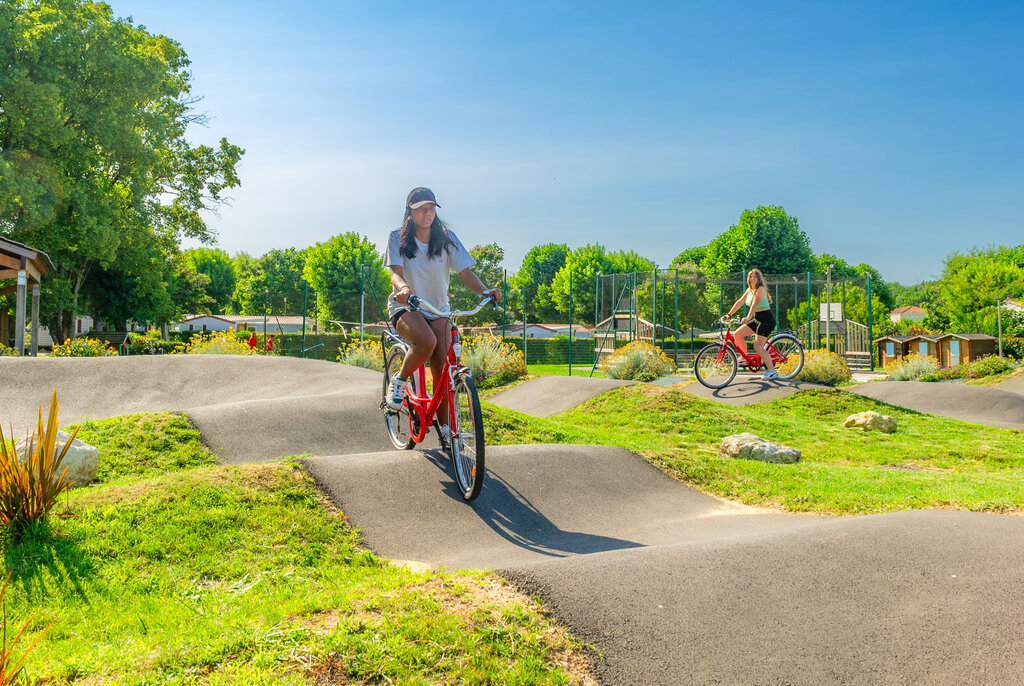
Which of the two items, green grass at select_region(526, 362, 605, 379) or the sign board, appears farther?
the sign board

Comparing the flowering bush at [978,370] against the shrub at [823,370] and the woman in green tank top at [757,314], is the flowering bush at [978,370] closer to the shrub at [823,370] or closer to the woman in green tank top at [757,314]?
the shrub at [823,370]

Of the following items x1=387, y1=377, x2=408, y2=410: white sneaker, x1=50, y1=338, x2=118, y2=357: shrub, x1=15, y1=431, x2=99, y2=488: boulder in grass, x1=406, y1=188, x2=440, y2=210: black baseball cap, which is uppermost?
x1=406, y1=188, x2=440, y2=210: black baseball cap

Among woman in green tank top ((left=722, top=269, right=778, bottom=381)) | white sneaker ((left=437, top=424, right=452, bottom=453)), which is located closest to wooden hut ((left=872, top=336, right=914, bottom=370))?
woman in green tank top ((left=722, top=269, right=778, bottom=381))

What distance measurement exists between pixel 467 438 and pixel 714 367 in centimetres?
1293

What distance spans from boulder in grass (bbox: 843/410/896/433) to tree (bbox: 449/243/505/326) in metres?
28.8

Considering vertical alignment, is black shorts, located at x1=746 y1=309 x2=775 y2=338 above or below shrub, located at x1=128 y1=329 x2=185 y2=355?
above

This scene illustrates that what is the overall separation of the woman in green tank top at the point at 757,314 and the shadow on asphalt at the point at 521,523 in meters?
7.93

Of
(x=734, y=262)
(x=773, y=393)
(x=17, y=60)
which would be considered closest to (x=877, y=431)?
(x=773, y=393)

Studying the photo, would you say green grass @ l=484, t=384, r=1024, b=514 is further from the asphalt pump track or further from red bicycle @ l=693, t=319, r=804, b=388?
red bicycle @ l=693, t=319, r=804, b=388

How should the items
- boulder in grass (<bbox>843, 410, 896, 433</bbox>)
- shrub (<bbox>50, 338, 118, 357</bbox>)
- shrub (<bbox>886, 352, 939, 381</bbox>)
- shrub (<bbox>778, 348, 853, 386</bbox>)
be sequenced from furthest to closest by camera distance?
shrub (<bbox>886, 352, 939, 381</bbox>)
shrub (<bbox>778, 348, 853, 386</bbox>)
shrub (<bbox>50, 338, 118, 357</bbox>)
boulder in grass (<bbox>843, 410, 896, 433</bbox>)

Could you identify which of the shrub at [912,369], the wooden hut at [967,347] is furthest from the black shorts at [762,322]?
the wooden hut at [967,347]

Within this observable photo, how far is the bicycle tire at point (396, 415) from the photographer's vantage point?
22.1ft

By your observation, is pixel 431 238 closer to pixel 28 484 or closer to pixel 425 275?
pixel 425 275

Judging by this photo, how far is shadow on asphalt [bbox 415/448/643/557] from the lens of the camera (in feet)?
17.7
